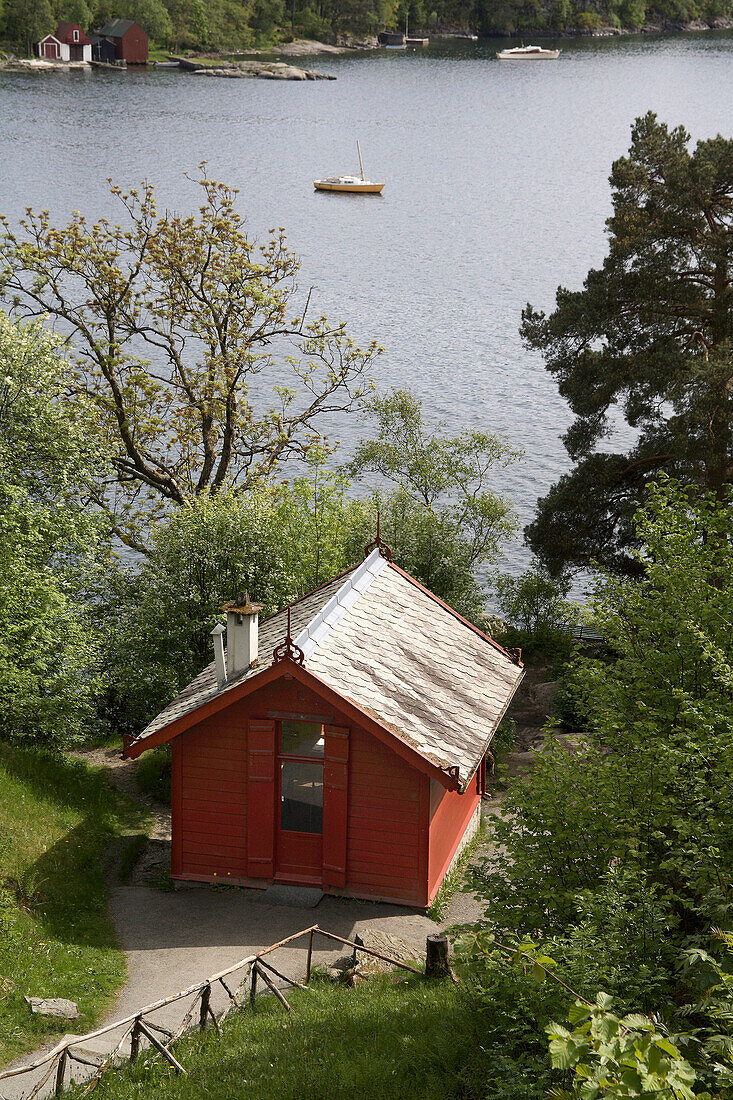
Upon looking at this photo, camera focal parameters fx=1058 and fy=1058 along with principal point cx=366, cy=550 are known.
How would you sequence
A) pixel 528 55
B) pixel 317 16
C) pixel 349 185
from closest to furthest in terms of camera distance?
pixel 349 185 < pixel 528 55 < pixel 317 16

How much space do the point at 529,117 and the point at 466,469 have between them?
89216 millimetres

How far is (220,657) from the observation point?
2094 centimetres

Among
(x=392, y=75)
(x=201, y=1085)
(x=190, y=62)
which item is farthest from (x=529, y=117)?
(x=201, y=1085)

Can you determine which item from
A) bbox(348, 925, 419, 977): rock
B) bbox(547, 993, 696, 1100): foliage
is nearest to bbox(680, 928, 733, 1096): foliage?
bbox(547, 993, 696, 1100): foliage

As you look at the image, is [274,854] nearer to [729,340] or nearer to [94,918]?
[94,918]

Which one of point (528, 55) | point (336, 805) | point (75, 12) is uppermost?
point (528, 55)

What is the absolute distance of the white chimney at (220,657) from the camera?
2075 centimetres

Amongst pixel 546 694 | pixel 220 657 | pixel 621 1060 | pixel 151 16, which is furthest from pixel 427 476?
pixel 151 16

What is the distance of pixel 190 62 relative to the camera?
5276 inches

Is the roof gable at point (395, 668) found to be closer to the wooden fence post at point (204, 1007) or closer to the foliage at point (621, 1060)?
the wooden fence post at point (204, 1007)

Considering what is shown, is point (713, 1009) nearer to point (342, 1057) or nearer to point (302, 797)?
point (342, 1057)

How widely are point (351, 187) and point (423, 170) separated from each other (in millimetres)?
13511

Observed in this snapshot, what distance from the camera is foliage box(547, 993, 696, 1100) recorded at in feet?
20.6

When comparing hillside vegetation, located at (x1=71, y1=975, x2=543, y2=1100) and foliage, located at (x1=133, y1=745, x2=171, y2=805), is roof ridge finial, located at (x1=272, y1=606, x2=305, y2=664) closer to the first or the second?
hillside vegetation, located at (x1=71, y1=975, x2=543, y2=1100)
